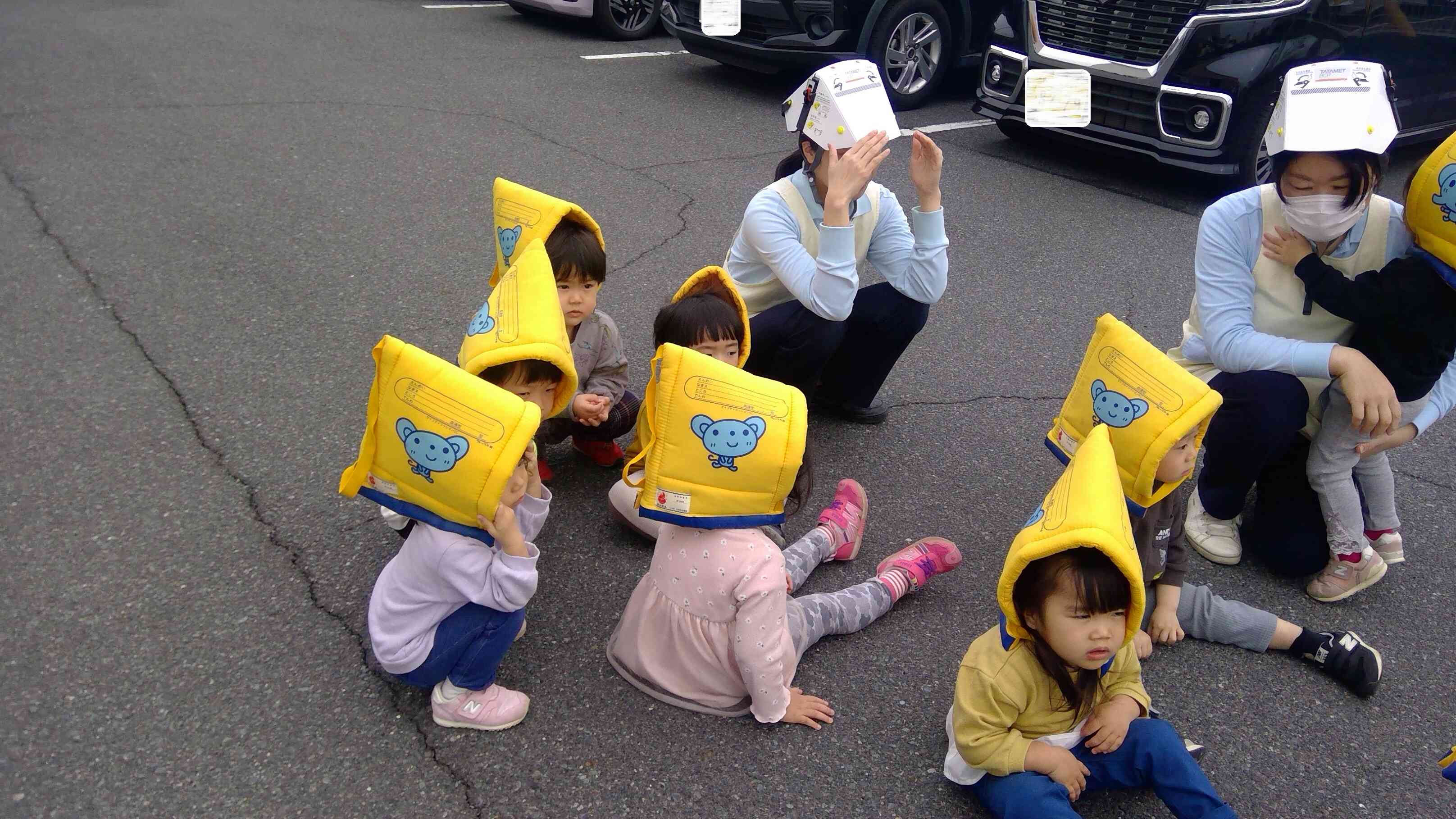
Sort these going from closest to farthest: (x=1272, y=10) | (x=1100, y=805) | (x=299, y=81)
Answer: (x=1100, y=805) < (x=1272, y=10) < (x=299, y=81)

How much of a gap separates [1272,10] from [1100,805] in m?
4.67

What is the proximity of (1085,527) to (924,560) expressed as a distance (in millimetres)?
1026

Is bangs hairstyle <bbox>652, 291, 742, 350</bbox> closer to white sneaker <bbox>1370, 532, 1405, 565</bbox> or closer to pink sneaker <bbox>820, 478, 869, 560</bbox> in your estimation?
pink sneaker <bbox>820, 478, 869, 560</bbox>

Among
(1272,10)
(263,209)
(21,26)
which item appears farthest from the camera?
(21,26)

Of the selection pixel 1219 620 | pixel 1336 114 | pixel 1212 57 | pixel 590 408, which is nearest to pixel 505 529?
pixel 590 408

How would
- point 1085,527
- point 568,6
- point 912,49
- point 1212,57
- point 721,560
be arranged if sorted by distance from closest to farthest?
point 1085,527 < point 721,560 < point 1212,57 < point 912,49 < point 568,6

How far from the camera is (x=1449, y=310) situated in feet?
8.97

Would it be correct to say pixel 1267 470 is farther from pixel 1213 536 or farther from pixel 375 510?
pixel 375 510

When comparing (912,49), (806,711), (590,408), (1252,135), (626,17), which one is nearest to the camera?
(806,711)

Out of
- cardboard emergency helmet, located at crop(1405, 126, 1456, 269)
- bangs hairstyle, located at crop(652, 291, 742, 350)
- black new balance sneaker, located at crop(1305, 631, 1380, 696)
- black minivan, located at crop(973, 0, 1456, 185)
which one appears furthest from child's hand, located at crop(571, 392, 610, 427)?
black minivan, located at crop(973, 0, 1456, 185)

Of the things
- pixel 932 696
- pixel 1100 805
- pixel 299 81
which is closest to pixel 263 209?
pixel 299 81

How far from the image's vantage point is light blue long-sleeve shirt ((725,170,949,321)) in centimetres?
315

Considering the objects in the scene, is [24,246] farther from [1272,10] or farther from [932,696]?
[1272,10]

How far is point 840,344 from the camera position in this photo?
3553 millimetres
